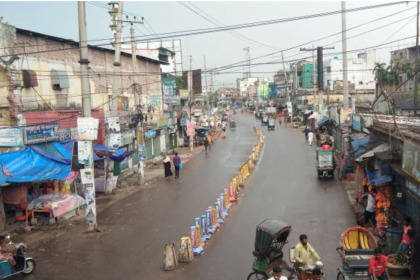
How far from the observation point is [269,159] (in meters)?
34.5

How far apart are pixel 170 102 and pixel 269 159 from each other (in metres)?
14.3

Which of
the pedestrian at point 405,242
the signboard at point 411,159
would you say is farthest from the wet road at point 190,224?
the signboard at point 411,159

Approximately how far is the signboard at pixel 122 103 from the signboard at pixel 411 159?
22.0m

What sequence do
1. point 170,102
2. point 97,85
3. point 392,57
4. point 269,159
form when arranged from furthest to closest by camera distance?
point 392,57 < point 170,102 < point 269,159 < point 97,85

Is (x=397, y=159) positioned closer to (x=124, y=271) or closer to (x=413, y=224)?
(x=413, y=224)

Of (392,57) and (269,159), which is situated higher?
(392,57)

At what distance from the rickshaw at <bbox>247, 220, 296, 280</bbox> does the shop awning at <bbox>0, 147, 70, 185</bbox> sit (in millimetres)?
8926

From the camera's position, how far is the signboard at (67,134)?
20.1m

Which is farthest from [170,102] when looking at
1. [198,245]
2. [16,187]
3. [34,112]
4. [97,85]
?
[198,245]

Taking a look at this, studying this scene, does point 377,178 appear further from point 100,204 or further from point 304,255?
point 100,204

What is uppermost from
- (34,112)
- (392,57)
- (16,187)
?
(392,57)

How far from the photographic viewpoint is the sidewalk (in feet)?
50.1

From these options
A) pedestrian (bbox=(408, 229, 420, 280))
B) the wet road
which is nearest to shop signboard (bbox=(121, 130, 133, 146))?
the wet road

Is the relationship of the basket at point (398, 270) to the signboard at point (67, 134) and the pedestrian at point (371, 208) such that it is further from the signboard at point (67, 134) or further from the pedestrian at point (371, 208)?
the signboard at point (67, 134)
